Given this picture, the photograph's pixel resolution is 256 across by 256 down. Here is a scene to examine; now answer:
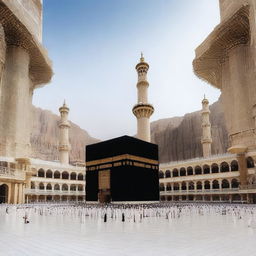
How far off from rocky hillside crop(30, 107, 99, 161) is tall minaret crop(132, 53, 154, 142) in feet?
119

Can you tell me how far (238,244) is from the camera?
6.25 metres

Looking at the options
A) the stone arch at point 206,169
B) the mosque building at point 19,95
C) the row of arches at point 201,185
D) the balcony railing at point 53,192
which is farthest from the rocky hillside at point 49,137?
the stone arch at point 206,169

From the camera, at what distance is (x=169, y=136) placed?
69.9 metres

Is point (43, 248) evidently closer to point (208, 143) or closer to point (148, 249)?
point (148, 249)

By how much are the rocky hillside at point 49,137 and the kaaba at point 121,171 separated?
134ft

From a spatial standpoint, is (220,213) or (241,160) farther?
(241,160)

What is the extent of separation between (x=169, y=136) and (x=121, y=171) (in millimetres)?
46370

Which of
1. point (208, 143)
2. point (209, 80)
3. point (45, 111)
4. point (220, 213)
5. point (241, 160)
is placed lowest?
point (220, 213)

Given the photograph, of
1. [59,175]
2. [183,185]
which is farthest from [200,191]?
[59,175]

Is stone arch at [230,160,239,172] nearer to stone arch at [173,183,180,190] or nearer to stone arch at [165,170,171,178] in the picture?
stone arch at [173,183,180,190]

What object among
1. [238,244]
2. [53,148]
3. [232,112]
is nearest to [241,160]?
[232,112]

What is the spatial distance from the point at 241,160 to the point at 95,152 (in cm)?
1592

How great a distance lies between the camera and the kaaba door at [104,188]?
84.8ft

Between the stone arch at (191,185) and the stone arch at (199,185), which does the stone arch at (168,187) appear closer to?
the stone arch at (191,185)
